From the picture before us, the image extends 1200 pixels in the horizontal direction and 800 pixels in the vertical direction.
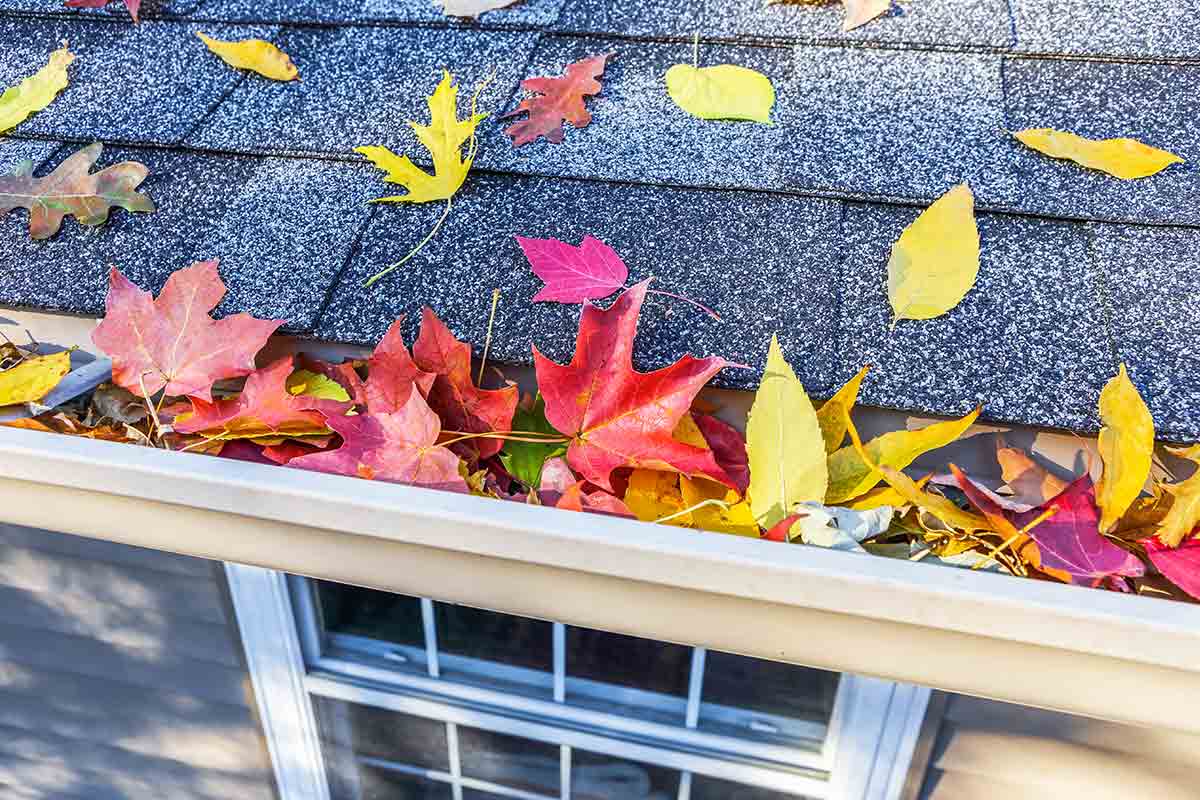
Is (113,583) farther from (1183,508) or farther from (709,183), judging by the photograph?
(1183,508)

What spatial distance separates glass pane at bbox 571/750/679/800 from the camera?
188cm

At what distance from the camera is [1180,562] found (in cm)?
64

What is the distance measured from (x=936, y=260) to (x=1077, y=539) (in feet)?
0.86

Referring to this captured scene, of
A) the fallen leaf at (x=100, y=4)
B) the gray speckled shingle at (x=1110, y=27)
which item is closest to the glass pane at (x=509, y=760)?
the fallen leaf at (x=100, y=4)

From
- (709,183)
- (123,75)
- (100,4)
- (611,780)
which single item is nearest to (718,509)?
(709,183)

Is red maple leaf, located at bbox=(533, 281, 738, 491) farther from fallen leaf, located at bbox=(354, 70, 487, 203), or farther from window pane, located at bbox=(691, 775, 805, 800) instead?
window pane, located at bbox=(691, 775, 805, 800)

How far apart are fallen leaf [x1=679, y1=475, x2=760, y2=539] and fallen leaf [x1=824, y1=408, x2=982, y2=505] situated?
0.07 m

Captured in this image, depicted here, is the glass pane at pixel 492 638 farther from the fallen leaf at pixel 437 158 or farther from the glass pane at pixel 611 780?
the fallen leaf at pixel 437 158

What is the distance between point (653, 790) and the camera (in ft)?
6.16

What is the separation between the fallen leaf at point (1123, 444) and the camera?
62 centimetres

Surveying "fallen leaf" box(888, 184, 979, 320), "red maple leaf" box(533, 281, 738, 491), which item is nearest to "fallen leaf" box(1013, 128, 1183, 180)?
"fallen leaf" box(888, 184, 979, 320)

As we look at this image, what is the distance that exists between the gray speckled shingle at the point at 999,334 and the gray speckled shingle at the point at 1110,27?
31 cm

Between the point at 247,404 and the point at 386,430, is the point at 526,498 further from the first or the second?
the point at 247,404

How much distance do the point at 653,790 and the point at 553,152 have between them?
1538 millimetres
